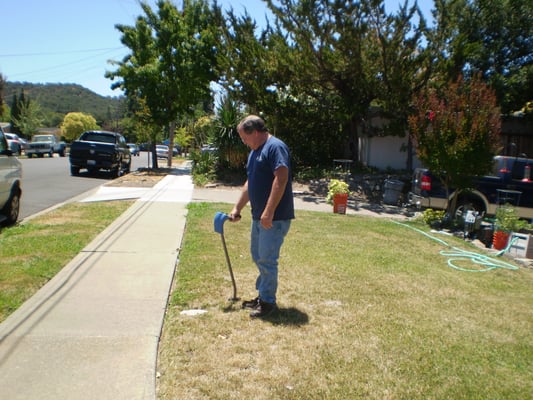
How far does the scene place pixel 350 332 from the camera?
13.5 ft

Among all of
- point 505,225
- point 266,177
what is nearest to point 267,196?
point 266,177

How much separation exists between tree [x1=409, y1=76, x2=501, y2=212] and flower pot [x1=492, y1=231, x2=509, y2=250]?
5.65ft

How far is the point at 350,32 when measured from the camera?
50.5 feet

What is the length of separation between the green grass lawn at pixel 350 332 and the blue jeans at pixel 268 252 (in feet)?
0.92

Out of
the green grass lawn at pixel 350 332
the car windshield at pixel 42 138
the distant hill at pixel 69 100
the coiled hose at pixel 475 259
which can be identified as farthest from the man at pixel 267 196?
the distant hill at pixel 69 100

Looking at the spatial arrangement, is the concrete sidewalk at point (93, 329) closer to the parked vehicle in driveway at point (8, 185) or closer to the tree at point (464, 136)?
the parked vehicle in driveway at point (8, 185)

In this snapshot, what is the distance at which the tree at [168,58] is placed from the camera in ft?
67.1

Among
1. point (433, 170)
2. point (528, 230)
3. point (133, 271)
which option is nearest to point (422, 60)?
point (433, 170)

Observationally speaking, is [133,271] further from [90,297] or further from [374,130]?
[374,130]

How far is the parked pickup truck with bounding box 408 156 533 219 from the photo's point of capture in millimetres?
9984

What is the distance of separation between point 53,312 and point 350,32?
13.9 meters

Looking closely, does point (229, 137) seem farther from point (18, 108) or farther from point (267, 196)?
point (18, 108)

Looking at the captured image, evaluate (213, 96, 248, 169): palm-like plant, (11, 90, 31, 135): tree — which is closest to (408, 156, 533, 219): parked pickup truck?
(213, 96, 248, 169): palm-like plant

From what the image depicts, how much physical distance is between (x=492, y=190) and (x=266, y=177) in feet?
26.5
